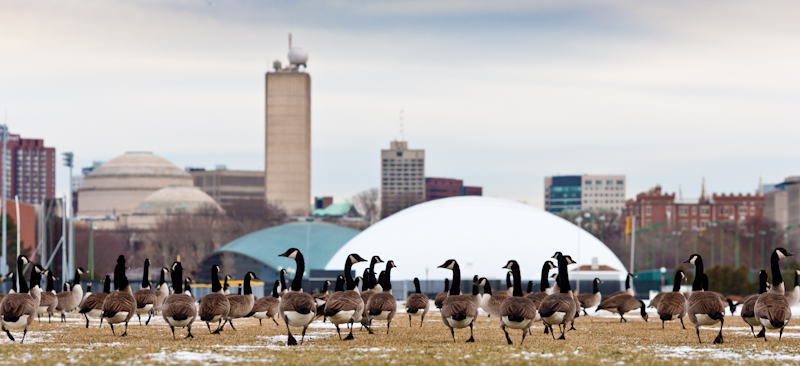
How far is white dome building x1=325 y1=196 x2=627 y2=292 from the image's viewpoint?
85.7m

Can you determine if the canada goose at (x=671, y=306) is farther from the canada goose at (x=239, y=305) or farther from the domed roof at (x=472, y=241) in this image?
the domed roof at (x=472, y=241)

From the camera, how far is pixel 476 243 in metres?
89.2

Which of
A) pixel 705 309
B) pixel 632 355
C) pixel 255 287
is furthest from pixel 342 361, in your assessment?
pixel 255 287

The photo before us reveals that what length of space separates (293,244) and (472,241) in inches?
1633

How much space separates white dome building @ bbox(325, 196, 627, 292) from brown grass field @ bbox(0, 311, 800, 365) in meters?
54.2

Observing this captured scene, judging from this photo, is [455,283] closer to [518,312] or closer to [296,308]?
[518,312]

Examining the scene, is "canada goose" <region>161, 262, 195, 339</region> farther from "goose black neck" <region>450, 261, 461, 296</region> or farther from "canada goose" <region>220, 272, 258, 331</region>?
"goose black neck" <region>450, 261, 461, 296</region>

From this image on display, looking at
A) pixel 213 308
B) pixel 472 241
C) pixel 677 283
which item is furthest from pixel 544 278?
pixel 472 241

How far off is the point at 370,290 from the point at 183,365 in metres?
13.9

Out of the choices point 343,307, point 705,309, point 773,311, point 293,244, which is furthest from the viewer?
point 293,244

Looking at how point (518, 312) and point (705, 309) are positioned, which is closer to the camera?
point (518, 312)

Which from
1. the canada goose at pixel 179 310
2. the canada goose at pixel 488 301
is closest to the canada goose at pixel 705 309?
the canada goose at pixel 488 301

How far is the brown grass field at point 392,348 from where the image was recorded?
60.2ft

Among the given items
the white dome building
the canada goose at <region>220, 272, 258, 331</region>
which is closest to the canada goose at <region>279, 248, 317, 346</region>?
the canada goose at <region>220, 272, 258, 331</region>
